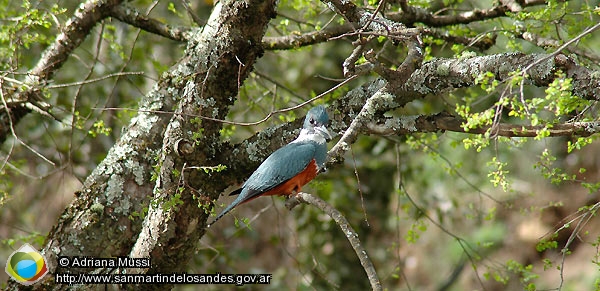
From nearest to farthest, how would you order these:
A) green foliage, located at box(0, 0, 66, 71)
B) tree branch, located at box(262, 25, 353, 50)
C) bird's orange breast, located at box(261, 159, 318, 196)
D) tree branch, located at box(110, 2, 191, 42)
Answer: bird's orange breast, located at box(261, 159, 318, 196) → green foliage, located at box(0, 0, 66, 71) → tree branch, located at box(262, 25, 353, 50) → tree branch, located at box(110, 2, 191, 42)

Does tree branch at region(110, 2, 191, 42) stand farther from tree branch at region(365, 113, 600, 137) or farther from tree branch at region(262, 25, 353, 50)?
tree branch at region(365, 113, 600, 137)

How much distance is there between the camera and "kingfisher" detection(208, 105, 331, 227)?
10.6ft

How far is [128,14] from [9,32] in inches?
30.0

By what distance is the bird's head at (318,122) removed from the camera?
3.29 metres

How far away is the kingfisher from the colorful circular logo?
40.5 inches

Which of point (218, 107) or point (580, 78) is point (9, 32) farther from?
point (580, 78)

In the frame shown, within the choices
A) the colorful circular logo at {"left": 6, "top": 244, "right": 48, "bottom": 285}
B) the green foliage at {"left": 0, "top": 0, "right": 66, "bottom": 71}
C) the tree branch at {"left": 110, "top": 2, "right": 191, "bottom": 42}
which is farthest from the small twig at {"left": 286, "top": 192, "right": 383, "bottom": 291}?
the green foliage at {"left": 0, "top": 0, "right": 66, "bottom": 71}

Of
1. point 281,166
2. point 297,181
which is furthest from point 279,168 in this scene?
point 297,181

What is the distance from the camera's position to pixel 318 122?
3.30 meters

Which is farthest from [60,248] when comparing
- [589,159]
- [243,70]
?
[589,159]

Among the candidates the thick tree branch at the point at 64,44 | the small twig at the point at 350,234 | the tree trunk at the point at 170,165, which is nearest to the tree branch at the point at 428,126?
the small twig at the point at 350,234

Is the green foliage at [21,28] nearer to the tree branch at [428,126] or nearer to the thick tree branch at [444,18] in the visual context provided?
the tree branch at [428,126]

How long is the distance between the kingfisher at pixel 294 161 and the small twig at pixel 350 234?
0.72 feet

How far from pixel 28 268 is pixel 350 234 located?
1.93 m
